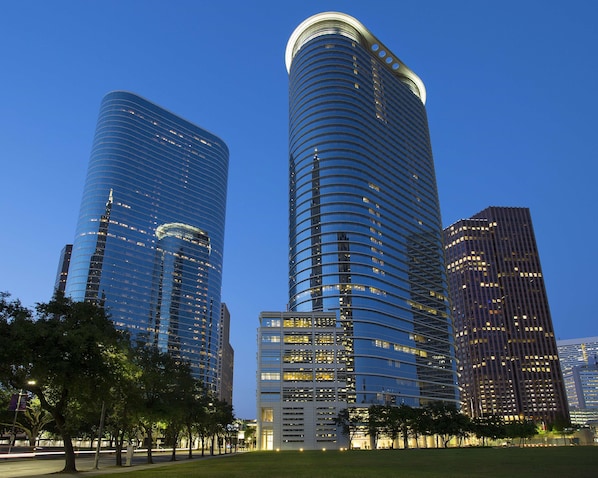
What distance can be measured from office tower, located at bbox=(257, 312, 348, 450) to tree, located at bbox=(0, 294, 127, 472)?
131 meters

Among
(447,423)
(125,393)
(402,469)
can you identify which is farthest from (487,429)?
(125,393)

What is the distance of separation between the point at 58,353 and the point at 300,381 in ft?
463

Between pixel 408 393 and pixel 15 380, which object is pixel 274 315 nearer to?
pixel 408 393

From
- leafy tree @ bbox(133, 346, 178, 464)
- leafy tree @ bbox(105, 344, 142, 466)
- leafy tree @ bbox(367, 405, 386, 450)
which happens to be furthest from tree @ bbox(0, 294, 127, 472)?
leafy tree @ bbox(367, 405, 386, 450)

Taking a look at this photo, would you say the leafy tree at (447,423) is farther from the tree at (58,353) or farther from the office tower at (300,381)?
the tree at (58,353)

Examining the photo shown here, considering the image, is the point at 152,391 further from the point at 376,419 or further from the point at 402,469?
the point at 376,419

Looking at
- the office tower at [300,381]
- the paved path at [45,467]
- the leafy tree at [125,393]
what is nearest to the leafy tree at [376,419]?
the office tower at [300,381]

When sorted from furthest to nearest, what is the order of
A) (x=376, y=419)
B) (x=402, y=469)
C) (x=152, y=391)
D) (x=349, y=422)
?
(x=349, y=422), (x=376, y=419), (x=152, y=391), (x=402, y=469)

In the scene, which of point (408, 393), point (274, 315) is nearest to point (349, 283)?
point (274, 315)

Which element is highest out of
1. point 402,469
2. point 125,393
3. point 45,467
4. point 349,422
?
point 125,393

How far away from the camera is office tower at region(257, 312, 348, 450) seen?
162875mm

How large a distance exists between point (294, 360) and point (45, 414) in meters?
92.4

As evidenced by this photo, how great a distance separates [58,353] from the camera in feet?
121

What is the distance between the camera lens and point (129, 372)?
141ft
